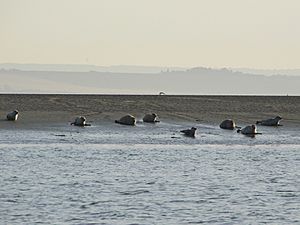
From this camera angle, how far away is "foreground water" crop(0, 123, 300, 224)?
22.1 meters

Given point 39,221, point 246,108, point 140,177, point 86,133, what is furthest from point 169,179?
point 246,108

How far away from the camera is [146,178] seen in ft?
94.9

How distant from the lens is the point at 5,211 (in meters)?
22.0

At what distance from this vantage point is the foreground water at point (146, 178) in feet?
72.6

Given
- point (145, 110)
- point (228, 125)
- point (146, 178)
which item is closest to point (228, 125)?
point (228, 125)

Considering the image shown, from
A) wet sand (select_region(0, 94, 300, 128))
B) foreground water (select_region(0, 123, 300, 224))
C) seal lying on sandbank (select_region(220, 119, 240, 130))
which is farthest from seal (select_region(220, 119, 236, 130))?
wet sand (select_region(0, 94, 300, 128))

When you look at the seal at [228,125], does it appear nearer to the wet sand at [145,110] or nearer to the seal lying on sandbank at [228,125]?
the seal lying on sandbank at [228,125]

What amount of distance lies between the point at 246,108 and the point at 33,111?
17.3m

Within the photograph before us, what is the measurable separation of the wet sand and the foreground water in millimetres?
→ 9767

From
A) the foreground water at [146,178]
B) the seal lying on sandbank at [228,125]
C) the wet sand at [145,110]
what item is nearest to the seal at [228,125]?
the seal lying on sandbank at [228,125]

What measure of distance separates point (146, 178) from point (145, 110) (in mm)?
39994

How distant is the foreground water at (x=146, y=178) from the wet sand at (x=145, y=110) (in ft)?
32.0

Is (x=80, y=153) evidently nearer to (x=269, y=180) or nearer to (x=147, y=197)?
(x=269, y=180)

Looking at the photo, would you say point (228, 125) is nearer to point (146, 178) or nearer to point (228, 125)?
point (228, 125)
